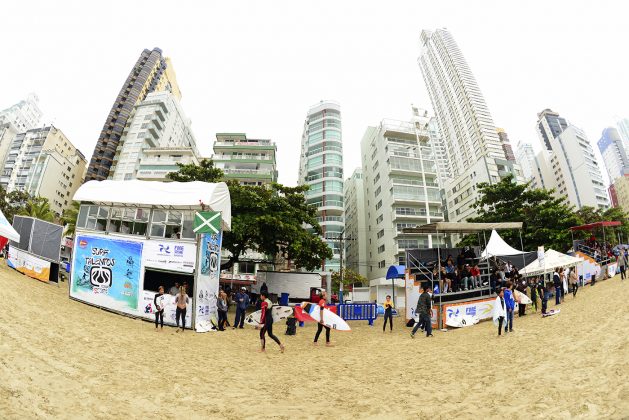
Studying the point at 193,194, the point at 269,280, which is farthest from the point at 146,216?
the point at 269,280

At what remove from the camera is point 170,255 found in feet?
47.6

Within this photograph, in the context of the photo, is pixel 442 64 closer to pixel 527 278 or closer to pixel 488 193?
pixel 488 193

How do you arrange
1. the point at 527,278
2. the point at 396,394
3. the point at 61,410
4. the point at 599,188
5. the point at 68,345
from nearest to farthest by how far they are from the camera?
the point at 61,410
the point at 396,394
the point at 68,345
the point at 527,278
the point at 599,188

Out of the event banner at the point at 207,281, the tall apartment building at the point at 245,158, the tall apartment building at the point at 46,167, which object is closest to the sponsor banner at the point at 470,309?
the event banner at the point at 207,281

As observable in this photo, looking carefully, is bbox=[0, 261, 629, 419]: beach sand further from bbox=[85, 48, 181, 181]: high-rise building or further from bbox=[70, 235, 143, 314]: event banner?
bbox=[85, 48, 181, 181]: high-rise building

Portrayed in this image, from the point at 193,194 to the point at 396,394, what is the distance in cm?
1216

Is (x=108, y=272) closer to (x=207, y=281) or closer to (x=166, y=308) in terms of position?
(x=166, y=308)

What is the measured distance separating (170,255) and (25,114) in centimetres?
19750

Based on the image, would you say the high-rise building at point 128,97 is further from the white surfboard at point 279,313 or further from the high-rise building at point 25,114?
the white surfboard at point 279,313

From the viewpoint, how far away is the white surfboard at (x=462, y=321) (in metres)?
15.2

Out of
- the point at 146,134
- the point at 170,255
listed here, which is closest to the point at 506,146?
the point at 146,134

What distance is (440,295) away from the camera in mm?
15672

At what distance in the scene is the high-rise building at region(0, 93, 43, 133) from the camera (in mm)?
140775

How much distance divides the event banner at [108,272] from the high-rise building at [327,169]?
41.8 m
